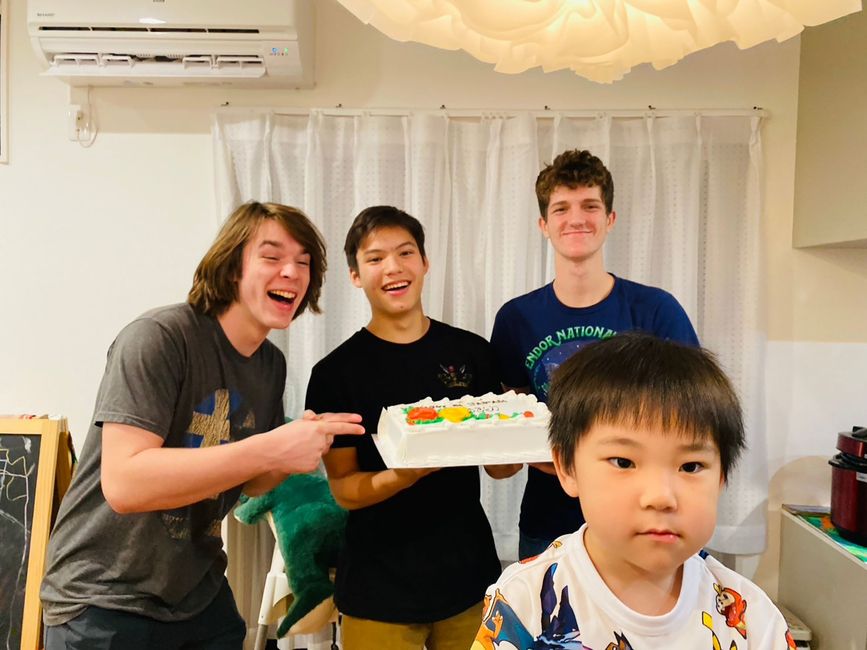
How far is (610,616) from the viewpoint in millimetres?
887

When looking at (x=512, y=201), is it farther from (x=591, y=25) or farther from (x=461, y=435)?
(x=591, y=25)

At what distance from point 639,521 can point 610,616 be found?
17 centimetres

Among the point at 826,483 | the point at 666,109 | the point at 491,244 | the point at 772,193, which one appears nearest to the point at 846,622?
the point at 826,483

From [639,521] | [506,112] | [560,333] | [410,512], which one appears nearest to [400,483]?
[410,512]

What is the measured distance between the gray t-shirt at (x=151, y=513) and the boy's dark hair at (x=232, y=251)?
5cm

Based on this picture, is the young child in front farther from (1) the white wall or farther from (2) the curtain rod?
(1) the white wall

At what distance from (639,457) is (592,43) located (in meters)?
0.72

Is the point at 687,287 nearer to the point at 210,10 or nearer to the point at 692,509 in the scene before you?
the point at 692,509

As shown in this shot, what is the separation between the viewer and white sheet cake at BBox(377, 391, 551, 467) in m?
1.43

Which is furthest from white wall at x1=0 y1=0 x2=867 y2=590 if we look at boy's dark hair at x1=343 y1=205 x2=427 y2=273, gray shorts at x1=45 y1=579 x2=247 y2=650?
gray shorts at x1=45 y1=579 x2=247 y2=650

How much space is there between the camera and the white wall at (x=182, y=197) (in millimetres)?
2463

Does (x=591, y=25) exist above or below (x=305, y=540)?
above

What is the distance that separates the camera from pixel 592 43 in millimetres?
1111

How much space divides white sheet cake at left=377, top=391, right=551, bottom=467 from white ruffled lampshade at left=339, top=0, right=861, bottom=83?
0.76 m
